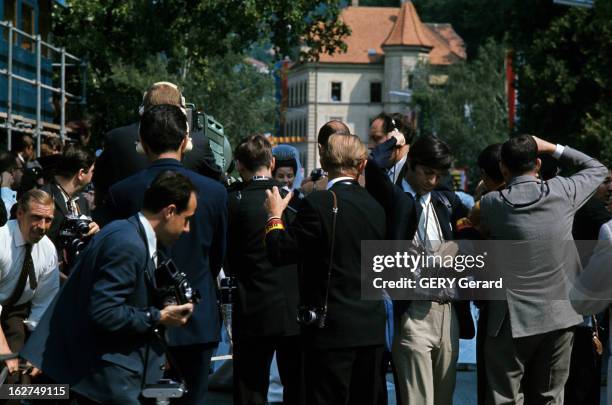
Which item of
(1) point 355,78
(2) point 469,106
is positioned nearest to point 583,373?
(2) point 469,106

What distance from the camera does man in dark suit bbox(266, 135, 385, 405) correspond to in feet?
22.1

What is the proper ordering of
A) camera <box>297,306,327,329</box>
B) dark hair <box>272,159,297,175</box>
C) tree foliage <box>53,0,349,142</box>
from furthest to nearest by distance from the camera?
tree foliage <box>53,0,349,142</box> → dark hair <box>272,159,297,175</box> → camera <box>297,306,327,329</box>

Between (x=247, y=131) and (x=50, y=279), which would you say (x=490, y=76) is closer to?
(x=247, y=131)

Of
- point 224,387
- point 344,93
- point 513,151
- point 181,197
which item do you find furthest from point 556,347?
point 344,93

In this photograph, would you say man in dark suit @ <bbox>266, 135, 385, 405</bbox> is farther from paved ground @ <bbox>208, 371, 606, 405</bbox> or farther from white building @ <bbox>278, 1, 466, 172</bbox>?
white building @ <bbox>278, 1, 466, 172</bbox>

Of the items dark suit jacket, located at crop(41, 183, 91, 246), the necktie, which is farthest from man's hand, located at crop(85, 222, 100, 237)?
dark suit jacket, located at crop(41, 183, 91, 246)

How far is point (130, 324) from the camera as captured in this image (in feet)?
17.1

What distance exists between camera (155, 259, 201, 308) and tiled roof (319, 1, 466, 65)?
11975cm

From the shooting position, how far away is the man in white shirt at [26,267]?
8016 mm

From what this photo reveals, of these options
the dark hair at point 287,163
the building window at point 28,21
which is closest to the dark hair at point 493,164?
the dark hair at point 287,163

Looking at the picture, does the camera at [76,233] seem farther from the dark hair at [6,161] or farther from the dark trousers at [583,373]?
the dark hair at [6,161]

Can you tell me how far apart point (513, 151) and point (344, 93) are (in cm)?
12762

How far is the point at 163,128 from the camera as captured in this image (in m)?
6.13

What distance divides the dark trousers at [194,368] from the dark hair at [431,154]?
6.47 feet
